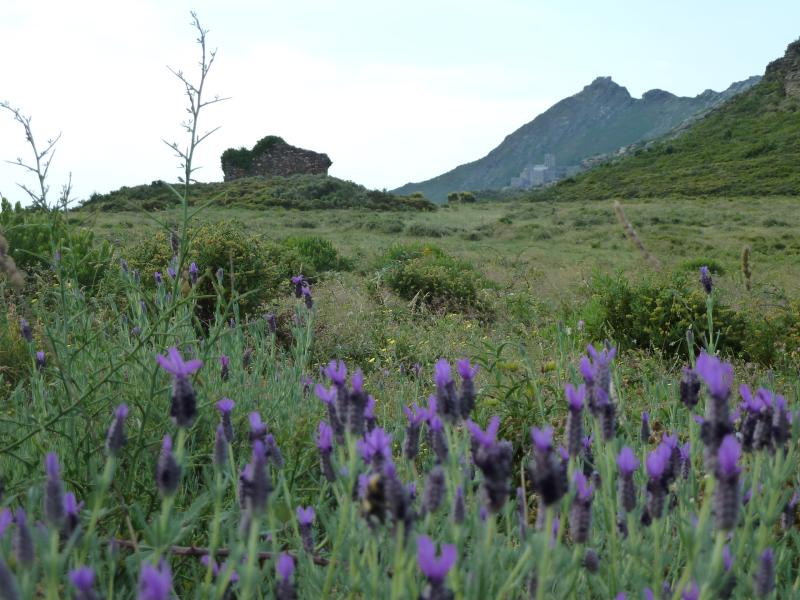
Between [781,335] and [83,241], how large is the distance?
5.61m

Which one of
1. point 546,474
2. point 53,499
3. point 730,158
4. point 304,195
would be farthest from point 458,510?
point 730,158

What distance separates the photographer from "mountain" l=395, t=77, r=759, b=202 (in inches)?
6590

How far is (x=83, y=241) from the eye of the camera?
610 cm

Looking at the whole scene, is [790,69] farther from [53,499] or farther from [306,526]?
[53,499]

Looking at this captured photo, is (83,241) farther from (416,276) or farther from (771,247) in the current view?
(771,247)

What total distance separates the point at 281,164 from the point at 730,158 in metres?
28.5

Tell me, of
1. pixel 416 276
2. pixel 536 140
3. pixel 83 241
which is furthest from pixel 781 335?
pixel 536 140

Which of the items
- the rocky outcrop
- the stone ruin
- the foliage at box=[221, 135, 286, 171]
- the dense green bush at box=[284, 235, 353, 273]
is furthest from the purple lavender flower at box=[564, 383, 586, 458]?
the rocky outcrop

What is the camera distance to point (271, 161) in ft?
137

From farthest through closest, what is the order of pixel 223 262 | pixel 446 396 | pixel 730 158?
pixel 730 158
pixel 223 262
pixel 446 396

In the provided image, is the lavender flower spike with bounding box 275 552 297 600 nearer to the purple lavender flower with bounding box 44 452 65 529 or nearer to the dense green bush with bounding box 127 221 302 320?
the purple lavender flower with bounding box 44 452 65 529

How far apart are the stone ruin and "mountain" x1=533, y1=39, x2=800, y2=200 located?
1466 centimetres

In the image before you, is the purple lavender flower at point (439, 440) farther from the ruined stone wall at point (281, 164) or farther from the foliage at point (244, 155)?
the foliage at point (244, 155)

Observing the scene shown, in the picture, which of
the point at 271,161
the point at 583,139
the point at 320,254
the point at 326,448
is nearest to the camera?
the point at 326,448
